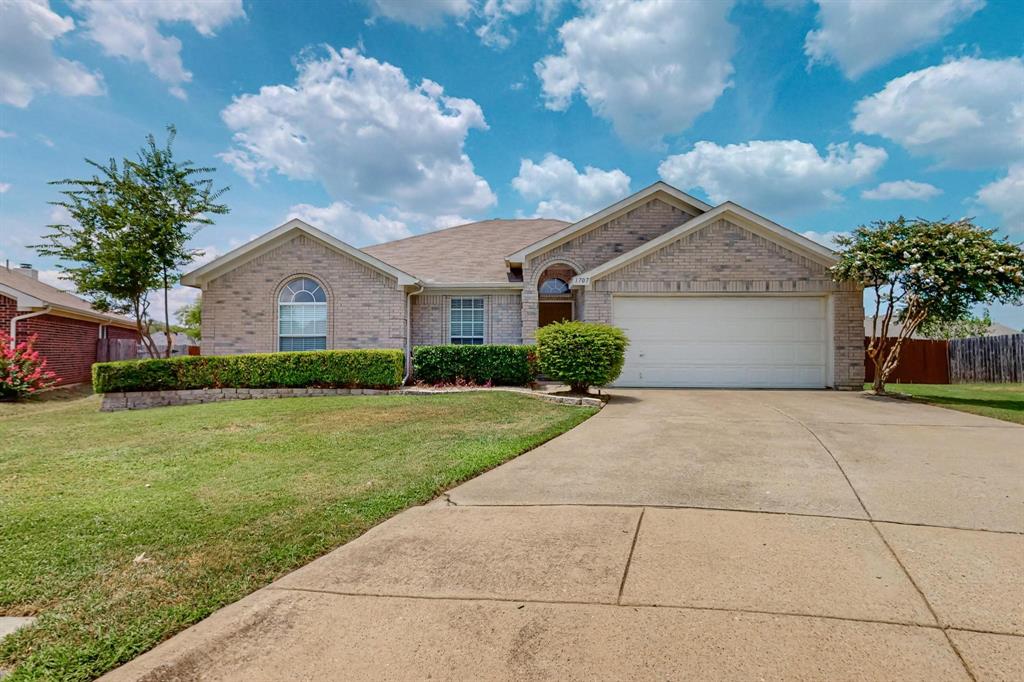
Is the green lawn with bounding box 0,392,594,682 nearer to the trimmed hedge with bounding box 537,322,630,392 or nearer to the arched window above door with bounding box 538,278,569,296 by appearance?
the trimmed hedge with bounding box 537,322,630,392

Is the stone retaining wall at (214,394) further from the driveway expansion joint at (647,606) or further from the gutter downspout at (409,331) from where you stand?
the driveway expansion joint at (647,606)

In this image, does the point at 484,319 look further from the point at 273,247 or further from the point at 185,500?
the point at 185,500

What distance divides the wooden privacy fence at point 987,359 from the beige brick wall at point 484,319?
17160mm

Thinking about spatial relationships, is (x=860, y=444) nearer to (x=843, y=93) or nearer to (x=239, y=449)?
(x=239, y=449)

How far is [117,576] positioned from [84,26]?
11308 mm

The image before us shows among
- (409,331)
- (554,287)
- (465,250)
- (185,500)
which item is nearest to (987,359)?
(554,287)

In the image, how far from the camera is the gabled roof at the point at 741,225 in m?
13.0

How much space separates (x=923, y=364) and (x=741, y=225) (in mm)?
11850

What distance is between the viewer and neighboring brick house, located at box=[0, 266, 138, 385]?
15.0 meters

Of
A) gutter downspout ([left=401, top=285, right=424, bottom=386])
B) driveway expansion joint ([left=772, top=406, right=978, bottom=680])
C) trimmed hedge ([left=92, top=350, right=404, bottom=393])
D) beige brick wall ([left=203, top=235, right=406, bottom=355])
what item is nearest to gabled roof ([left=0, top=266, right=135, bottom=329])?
trimmed hedge ([left=92, top=350, right=404, bottom=393])

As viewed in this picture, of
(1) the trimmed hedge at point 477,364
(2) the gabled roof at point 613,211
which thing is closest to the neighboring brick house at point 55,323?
(1) the trimmed hedge at point 477,364

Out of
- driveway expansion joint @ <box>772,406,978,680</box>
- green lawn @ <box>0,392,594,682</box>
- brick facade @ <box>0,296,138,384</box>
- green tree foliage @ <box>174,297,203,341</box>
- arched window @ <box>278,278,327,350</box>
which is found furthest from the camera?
green tree foliage @ <box>174,297,203,341</box>

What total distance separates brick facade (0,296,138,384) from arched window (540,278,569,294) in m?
15.8

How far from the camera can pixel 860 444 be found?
6328 millimetres
